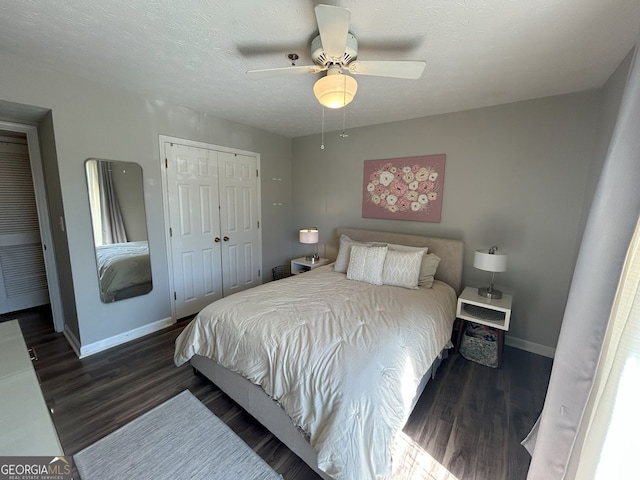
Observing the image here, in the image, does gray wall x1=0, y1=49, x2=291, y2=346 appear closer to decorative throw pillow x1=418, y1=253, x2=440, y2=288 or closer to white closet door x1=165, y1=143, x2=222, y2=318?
white closet door x1=165, y1=143, x2=222, y2=318

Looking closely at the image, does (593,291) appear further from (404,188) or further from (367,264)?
(404,188)

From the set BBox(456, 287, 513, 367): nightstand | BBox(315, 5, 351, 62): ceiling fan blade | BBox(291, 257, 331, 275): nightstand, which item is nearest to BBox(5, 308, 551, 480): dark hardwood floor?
BBox(456, 287, 513, 367): nightstand

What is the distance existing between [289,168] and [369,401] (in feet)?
12.1

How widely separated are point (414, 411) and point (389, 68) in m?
2.30

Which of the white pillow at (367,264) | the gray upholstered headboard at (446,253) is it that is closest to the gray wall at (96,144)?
the white pillow at (367,264)

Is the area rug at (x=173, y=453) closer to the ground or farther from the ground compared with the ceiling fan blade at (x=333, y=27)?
closer to the ground

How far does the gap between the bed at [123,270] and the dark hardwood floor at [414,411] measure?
1.85 feet

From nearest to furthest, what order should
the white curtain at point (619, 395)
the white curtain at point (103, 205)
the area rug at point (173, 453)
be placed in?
the white curtain at point (619, 395) → the area rug at point (173, 453) → the white curtain at point (103, 205)

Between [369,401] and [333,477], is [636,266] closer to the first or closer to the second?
[369,401]

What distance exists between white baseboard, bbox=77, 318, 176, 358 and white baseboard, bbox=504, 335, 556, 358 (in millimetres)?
3783

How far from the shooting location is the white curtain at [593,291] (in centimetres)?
86

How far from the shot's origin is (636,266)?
831mm

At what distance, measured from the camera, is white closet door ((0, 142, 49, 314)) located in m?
3.22

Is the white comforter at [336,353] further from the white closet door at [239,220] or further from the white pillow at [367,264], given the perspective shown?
the white closet door at [239,220]
